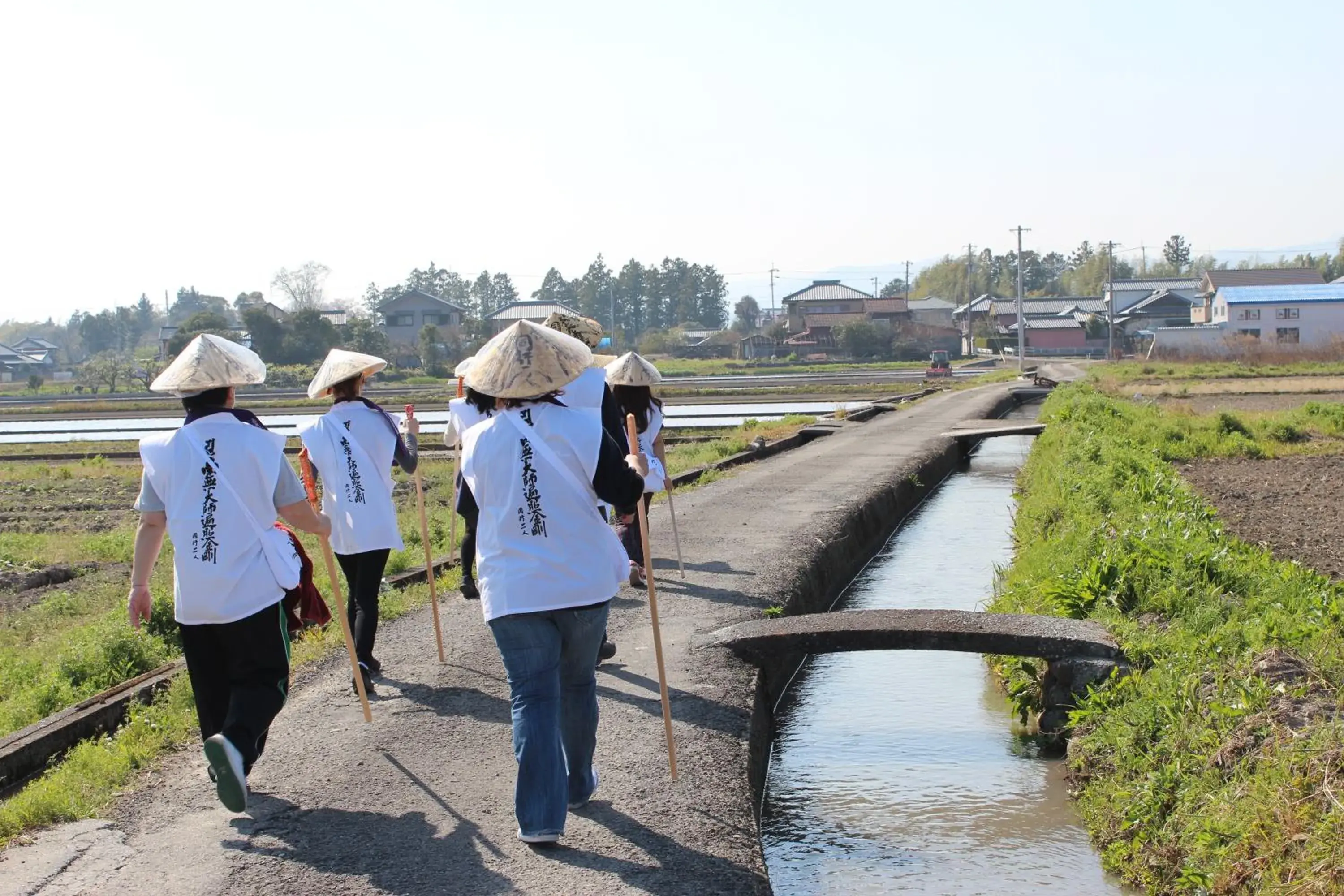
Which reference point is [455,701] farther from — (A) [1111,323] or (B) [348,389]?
(A) [1111,323]

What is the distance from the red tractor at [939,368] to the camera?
5394 cm

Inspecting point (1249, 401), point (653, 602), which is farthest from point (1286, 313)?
point (653, 602)

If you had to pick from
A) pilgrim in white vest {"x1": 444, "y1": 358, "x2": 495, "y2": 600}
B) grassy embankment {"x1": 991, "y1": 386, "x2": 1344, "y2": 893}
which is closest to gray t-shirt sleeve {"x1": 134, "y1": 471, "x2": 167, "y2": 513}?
pilgrim in white vest {"x1": 444, "y1": 358, "x2": 495, "y2": 600}

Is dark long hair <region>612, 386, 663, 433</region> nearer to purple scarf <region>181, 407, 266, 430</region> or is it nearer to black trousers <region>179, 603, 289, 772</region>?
purple scarf <region>181, 407, 266, 430</region>

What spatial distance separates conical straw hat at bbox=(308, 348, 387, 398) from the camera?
19.6 feet

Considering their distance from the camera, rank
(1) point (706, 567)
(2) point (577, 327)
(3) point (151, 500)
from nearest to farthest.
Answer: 1. (3) point (151, 500)
2. (2) point (577, 327)
3. (1) point (706, 567)

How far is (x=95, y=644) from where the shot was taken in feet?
25.8

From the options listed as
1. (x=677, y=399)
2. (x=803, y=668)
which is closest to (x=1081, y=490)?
(x=803, y=668)

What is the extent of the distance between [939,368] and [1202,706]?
5110cm

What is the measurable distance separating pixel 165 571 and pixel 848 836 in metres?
8.40

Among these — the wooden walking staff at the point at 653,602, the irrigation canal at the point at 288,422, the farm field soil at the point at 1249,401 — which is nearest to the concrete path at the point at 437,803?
the wooden walking staff at the point at 653,602

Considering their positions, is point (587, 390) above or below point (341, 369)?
below

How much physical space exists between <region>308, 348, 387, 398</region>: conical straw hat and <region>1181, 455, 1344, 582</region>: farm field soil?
672 centimetres

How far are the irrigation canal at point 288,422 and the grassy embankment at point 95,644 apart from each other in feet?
46.0
